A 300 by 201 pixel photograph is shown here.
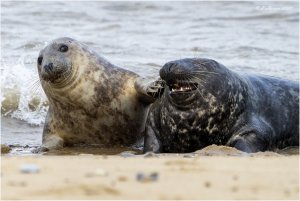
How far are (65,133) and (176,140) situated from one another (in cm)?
111

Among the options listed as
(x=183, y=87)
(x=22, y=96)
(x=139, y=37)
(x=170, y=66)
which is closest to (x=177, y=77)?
(x=170, y=66)

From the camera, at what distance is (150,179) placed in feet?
13.4

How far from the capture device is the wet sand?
3820mm

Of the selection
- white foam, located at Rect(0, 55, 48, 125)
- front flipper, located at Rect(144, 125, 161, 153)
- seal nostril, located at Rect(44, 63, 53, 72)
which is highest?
seal nostril, located at Rect(44, 63, 53, 72)

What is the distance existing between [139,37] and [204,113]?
7.93 m

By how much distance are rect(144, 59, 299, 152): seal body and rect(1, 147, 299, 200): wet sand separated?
190 centimetres

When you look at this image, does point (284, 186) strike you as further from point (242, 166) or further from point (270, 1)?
point (270, 1)

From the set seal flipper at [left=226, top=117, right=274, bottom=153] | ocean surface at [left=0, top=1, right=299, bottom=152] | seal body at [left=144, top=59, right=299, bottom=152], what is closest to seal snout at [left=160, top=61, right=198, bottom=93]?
seal body at [left=144, top=59, right=299, bottom=152]

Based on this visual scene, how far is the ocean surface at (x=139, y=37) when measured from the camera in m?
9.94

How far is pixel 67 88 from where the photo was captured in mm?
7309

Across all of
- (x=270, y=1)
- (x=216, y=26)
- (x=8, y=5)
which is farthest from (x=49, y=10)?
(x=270, y=1)

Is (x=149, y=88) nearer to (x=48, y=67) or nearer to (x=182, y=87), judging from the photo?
(x=182, y=87)

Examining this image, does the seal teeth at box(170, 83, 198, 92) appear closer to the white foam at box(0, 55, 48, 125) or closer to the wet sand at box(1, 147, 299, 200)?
the wet sand at box(1, 147, 299, 200)

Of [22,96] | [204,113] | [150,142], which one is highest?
[204,113]
